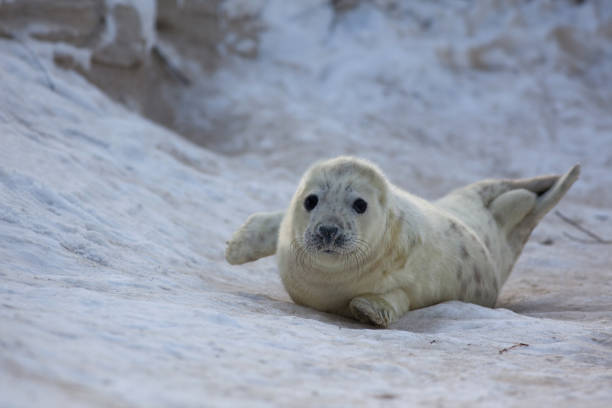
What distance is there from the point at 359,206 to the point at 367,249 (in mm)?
219

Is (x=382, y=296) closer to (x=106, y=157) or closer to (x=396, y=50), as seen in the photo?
(x=106, y=157)

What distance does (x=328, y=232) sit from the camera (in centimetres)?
300

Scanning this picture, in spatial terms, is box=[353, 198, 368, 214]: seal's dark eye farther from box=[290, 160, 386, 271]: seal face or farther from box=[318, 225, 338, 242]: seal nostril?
box=[318, 225, 338, 242]: seal nostril

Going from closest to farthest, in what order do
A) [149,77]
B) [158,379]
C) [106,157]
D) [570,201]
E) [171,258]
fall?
1. [158,379]
2. [171,258]
3. [106,157]
4. [570,201]
5. [149,77]

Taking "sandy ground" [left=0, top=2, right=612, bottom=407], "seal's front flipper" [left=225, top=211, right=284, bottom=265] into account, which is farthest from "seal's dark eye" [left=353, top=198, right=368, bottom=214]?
"seal's front flipper" [left=225, top=211, right=284, bottom=265]

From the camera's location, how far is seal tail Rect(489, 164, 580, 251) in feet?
15.4

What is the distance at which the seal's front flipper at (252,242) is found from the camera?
3704 mm

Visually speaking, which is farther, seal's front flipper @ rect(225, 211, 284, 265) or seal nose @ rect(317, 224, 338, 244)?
seal's front flipper @ rect(225, 211, 284, 265)

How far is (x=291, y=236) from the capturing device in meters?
3.35

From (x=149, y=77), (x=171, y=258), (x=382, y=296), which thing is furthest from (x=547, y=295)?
(x=149, y=77)

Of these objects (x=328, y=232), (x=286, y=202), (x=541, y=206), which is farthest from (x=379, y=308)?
(x=286, y=202)

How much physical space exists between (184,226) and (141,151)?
1.20 m

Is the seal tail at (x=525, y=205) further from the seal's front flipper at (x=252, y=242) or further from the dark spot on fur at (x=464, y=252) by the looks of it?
the seal's front flipper at (x=252, y=242)

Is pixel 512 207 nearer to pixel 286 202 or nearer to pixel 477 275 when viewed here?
pixel 477 275
